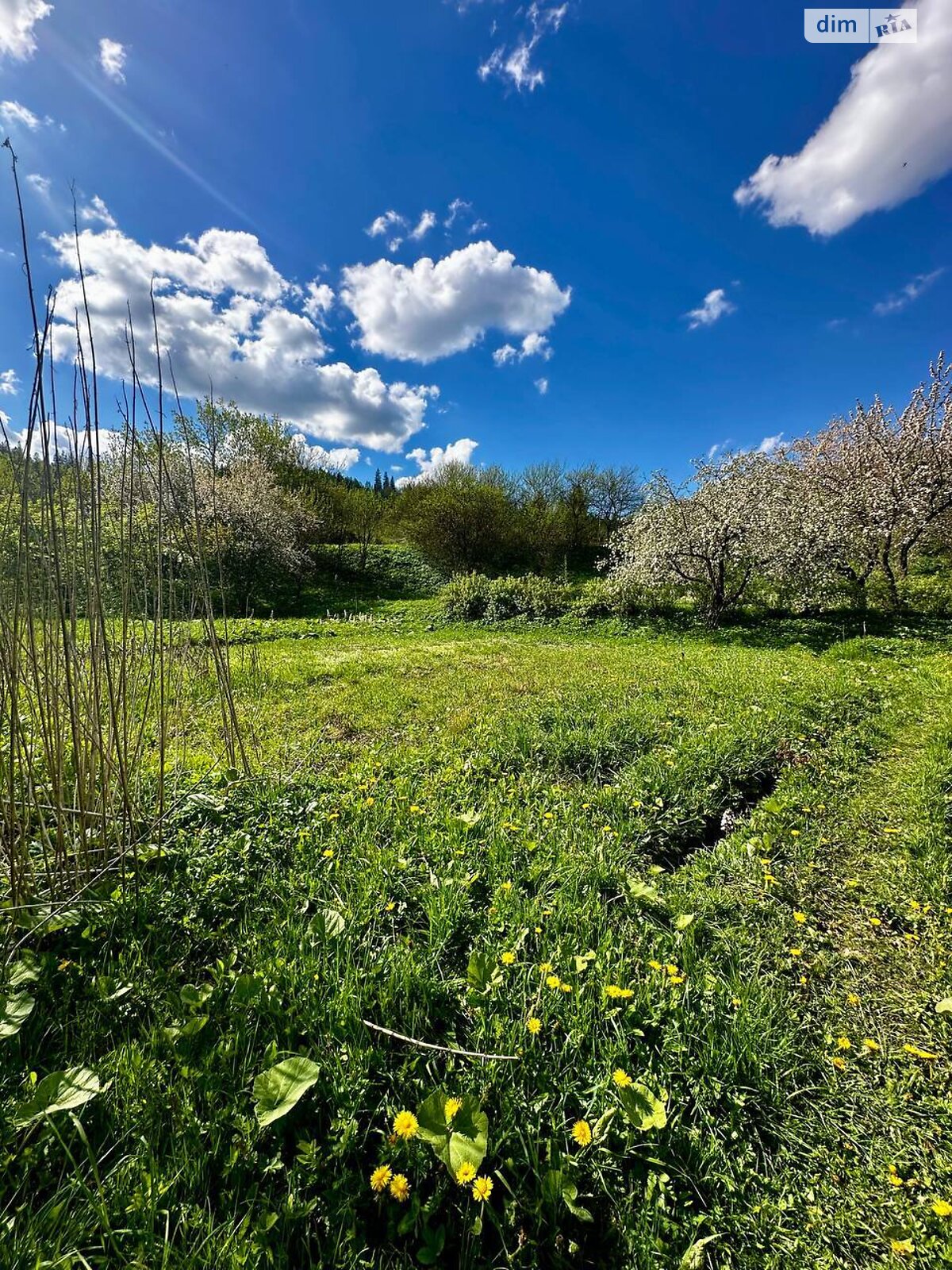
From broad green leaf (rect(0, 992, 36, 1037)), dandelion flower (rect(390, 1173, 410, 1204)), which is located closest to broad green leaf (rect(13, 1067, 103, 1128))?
broad green leaf (rect(0, 992, 36, 1037))

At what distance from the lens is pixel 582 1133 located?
5.16ft

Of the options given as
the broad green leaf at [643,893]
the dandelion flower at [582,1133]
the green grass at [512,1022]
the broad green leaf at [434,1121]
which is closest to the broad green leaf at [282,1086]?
→ the green grass at [512,1022]

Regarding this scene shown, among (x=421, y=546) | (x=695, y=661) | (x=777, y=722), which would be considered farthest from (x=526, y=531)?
(x=777, y=722)

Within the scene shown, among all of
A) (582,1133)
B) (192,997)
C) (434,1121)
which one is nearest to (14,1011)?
(192,997)

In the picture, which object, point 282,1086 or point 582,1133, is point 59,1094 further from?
point 582,1133

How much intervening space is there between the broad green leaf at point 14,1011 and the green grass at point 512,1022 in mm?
66

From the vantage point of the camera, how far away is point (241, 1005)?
6.02 ft

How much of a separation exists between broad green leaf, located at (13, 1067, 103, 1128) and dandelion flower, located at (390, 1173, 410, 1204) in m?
0.95

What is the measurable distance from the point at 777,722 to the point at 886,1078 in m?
3.72

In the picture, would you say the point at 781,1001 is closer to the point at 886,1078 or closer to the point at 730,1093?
the point at 886,1078

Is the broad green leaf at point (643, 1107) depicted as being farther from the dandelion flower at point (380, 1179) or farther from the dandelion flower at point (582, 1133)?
the dandelion flower at point (380, 1179)

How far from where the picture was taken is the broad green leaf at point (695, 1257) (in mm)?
1373

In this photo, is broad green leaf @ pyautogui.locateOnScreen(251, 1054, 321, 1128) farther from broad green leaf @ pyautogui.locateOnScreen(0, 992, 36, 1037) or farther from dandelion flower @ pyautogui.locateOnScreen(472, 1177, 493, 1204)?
broad green leaf @ pyautogui.locateOnScreen(0, 992, 36, 1037)

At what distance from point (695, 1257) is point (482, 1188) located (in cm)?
64
